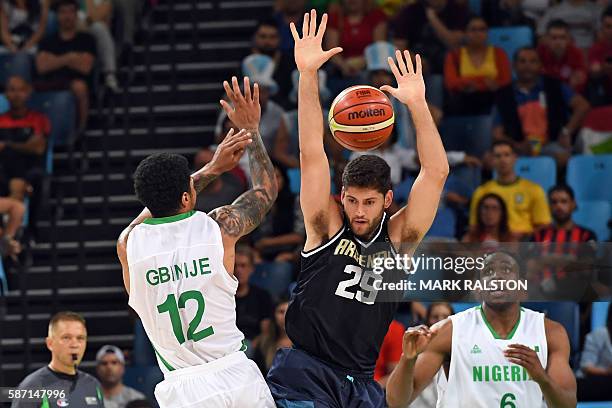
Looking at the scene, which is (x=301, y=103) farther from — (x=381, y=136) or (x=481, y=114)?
(x=481, y=114)

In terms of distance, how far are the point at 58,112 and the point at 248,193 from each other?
22.4 feet

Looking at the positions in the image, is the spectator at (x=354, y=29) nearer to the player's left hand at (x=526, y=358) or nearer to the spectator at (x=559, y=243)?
the spectator at (x=559, y=243)

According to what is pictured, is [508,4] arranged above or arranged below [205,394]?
above

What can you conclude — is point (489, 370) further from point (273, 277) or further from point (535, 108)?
point (535, 108)

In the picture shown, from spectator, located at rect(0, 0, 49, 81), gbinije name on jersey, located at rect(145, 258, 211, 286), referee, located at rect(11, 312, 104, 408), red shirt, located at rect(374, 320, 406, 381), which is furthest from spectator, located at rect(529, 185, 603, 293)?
spectator, located at rect(0, 0, 49, 81)

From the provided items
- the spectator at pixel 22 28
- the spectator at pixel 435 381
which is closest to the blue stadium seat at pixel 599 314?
the spectator at pixel 435 381

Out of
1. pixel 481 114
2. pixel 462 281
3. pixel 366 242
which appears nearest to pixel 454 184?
pixel 481 114

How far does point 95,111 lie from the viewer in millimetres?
13648

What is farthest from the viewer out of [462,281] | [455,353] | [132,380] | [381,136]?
[132,380]

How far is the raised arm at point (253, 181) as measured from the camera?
638 centimetres

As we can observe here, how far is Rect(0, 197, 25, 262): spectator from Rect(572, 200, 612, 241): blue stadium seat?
16.8ft

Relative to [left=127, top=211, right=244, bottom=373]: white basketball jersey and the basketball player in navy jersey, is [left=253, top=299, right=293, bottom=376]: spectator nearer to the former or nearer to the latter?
the basketball player in navy jersey

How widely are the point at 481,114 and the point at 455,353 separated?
5.20 metres

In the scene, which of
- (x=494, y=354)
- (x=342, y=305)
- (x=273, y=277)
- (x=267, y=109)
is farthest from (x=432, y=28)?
(x=342, y=305)
